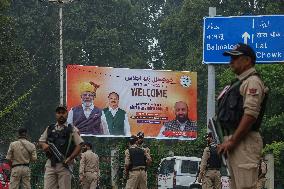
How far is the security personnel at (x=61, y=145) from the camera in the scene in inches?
430

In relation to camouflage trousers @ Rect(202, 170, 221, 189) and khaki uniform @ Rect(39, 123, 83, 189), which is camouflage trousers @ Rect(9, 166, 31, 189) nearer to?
camouflage trousers @ Rect(202, 170, 221, 189)

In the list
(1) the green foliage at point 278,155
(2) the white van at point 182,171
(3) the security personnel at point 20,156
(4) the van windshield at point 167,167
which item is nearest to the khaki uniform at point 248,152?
(3) the security personnel at point 20,156

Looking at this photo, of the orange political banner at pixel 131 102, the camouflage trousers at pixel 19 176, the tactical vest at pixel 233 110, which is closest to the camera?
the tactical vest at pixel 233 110

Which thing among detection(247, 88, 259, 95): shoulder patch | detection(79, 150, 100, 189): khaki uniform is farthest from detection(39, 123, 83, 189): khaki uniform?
detection(79, 150, 100, 189): khaki uniform

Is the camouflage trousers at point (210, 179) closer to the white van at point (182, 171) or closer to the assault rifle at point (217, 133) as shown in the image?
the white van at point (182, 171)

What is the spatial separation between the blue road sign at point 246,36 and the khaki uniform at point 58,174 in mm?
13123

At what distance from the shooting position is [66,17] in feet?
178

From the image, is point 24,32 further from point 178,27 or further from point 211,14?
point 211,14

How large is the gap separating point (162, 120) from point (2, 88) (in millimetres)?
6858

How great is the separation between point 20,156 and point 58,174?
4.98 metres

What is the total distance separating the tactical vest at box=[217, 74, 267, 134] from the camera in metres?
6.91

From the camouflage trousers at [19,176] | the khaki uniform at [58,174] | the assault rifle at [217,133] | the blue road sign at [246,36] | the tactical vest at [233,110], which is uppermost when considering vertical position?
the blue road sign at [246,36]

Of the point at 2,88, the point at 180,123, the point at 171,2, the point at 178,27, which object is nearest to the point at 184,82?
the point at 180,123

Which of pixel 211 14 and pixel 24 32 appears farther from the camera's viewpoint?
pixel 24 32
